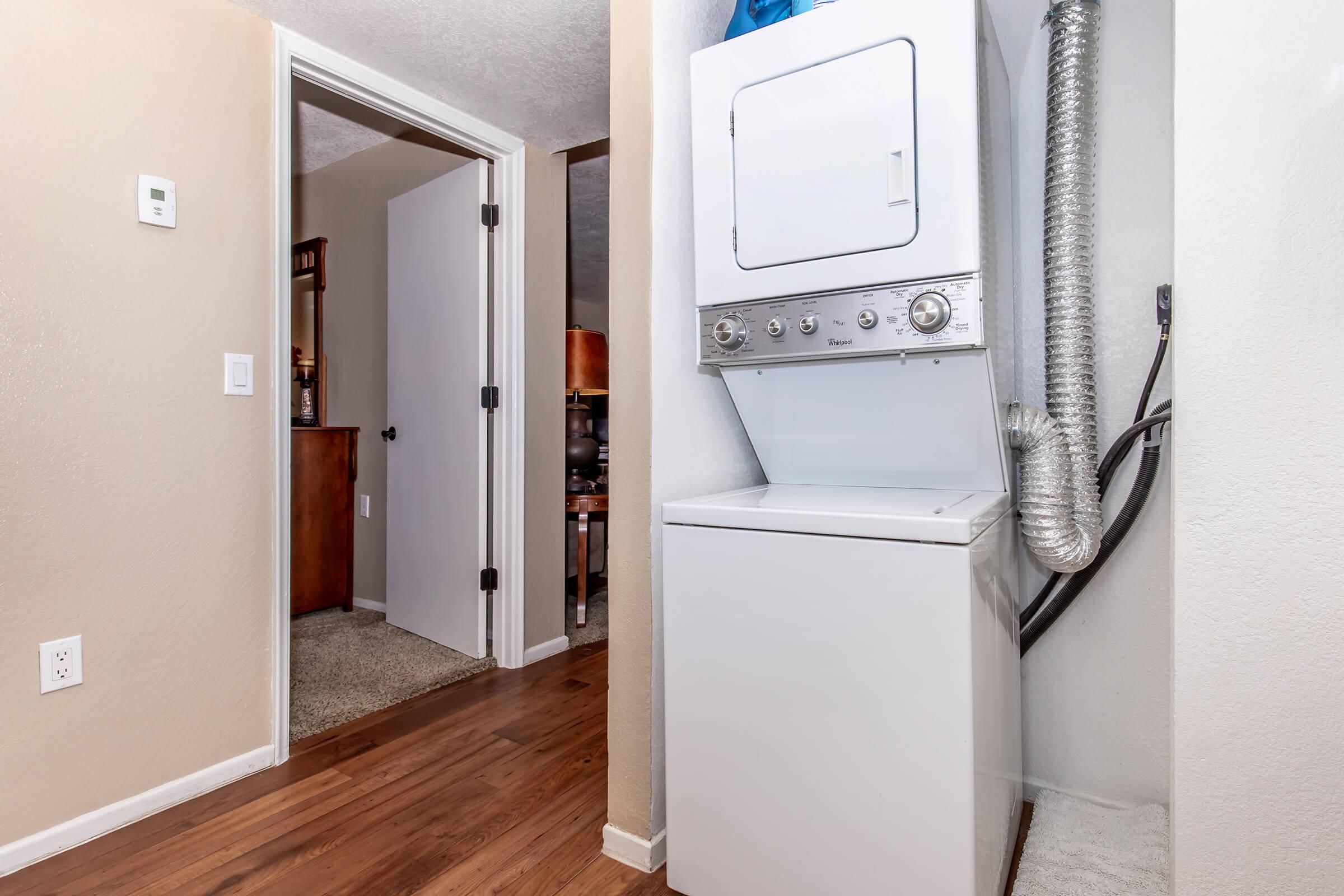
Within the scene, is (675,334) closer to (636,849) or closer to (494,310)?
(636,849)

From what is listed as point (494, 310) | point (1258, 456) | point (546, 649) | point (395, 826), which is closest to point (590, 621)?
point (546, 649)

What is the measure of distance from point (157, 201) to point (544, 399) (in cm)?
145

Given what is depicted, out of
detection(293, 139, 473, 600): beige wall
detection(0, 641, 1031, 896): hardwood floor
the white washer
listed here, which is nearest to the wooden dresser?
detection(293, 139, 473, 600): beige wall

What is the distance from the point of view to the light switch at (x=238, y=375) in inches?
72.1

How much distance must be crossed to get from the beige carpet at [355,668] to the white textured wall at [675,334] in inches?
51.9

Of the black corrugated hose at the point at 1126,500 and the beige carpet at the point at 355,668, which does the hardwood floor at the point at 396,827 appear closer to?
the beige carpet at the point at 355,668

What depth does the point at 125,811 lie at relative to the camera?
1629mm

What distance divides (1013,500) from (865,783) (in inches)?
29.3

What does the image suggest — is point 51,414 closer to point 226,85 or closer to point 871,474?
point 226,85

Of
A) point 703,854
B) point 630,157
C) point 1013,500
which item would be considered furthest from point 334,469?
point 1013,500

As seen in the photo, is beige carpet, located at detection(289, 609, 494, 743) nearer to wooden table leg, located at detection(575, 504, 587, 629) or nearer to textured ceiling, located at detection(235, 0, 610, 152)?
wooden table leg, located at detection(575, 504, 587, 629)

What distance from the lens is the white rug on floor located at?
4.32 feet

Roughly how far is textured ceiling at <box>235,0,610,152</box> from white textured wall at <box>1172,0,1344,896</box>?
1.54 m

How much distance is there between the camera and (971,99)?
1121mm
